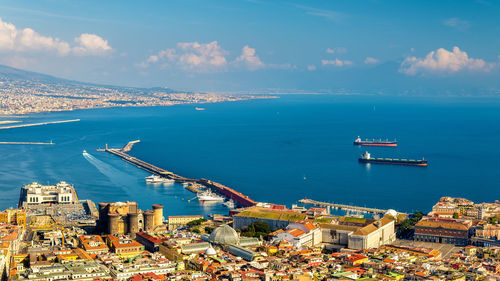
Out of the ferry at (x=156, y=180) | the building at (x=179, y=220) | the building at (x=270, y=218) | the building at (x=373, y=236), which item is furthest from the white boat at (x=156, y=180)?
the building at (x=373, y=236)

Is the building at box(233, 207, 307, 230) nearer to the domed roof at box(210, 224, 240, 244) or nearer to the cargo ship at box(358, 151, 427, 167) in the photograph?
the domed roof at box(210, 224, 240, 244)

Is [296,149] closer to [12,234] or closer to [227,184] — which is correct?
[227,184]

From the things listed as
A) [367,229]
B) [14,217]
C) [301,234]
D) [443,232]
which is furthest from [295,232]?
[14,217]

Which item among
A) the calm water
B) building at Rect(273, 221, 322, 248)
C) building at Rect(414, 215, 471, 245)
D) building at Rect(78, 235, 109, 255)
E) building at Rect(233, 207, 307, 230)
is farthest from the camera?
the calm water

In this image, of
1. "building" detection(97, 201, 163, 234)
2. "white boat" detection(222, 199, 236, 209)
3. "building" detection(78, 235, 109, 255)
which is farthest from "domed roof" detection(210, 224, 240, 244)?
"white boat" detection(222, 199, 236, 209)

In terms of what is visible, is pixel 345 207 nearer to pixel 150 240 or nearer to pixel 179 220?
pixel 179 220

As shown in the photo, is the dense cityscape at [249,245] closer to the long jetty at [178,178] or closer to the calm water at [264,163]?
the long jetty at [178,178]
